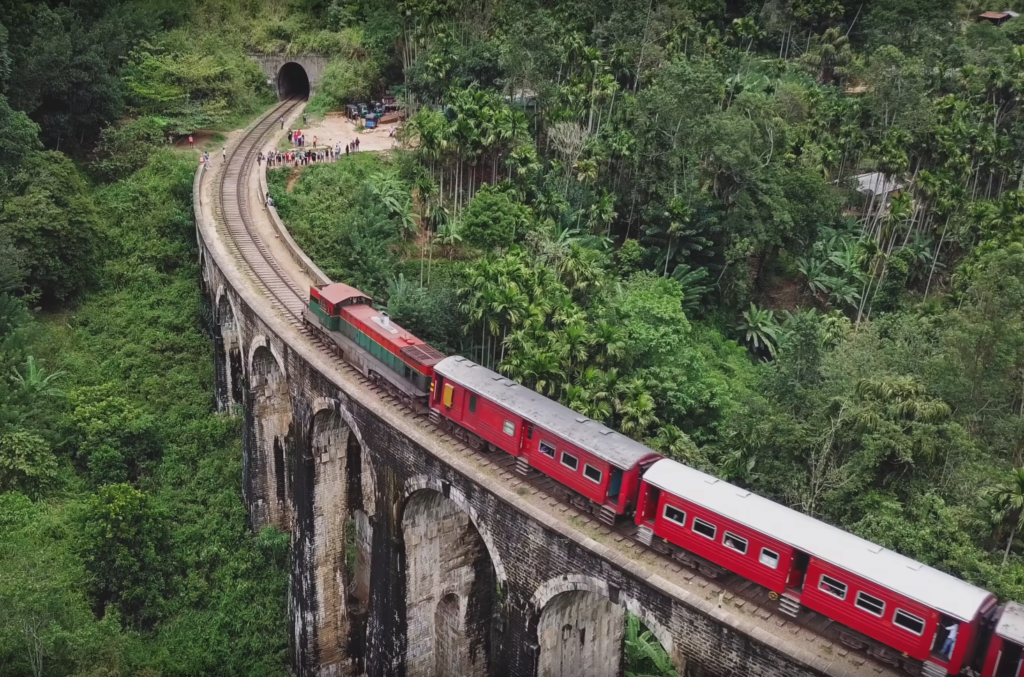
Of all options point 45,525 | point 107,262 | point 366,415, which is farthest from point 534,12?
point 45,525

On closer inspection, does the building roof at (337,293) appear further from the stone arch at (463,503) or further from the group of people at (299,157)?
the group of people at (299,157)

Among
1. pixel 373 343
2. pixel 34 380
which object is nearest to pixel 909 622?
pixel 373 343

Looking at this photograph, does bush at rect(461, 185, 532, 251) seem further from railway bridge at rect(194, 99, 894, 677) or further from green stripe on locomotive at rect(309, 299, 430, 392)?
green stripe on locomotive at rect(309, 299, 430, 392)

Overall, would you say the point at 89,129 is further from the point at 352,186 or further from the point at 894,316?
the point at 894,316

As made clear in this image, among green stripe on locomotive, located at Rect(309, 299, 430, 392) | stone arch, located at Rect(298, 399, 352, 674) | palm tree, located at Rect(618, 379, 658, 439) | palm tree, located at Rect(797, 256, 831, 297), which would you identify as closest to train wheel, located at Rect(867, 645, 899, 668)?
green stripe on locomotive, located at Rect(309, 299, 430, 392)

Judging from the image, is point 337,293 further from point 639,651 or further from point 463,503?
point 639,651

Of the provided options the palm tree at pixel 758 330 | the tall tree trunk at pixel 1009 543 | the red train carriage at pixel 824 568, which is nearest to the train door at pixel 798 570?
the red train carriage at pixel 824 568
